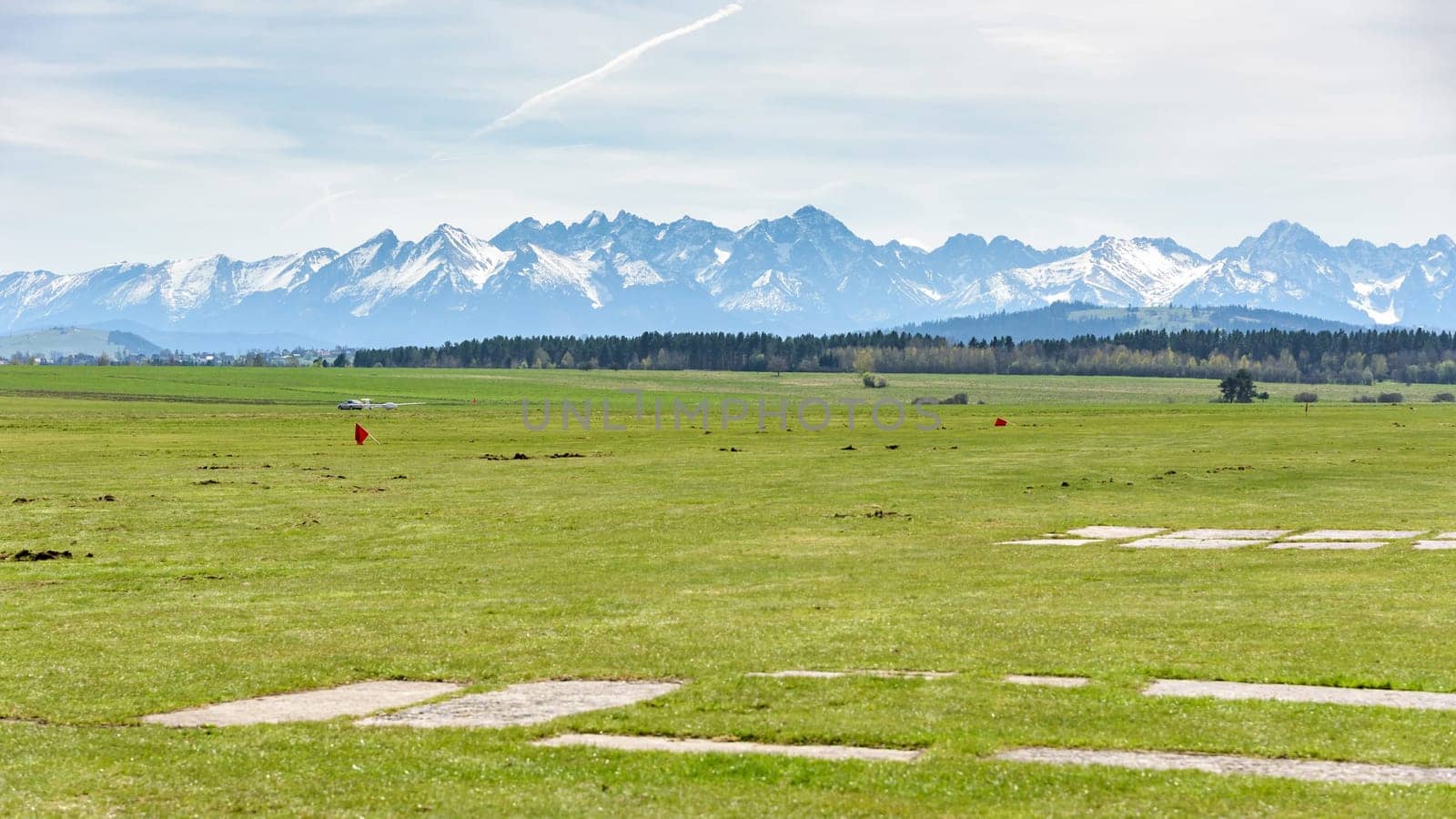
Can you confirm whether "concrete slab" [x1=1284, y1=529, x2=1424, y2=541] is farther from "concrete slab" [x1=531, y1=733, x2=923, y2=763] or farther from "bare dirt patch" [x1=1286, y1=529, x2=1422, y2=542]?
"concrete slab" [x1=531, y1=733, x2=923, y2=763]

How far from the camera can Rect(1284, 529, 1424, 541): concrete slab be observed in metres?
37.5

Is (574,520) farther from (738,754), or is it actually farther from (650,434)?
(650,434)

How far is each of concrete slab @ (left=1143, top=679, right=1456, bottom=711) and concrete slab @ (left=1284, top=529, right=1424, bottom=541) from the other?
21.5 m

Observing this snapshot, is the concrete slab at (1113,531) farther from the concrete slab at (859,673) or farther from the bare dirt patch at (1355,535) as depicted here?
the concrete slab at (859,673)

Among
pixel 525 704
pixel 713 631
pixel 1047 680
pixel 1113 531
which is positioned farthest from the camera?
pixel 1113 531

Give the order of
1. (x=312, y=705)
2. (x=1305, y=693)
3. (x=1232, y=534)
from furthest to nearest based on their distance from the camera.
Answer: (x=1232, y=534)
(x=312, y=705)
(x=1305, y=693)

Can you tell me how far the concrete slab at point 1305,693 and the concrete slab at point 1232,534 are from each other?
2153cm

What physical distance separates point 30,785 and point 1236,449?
81.9m

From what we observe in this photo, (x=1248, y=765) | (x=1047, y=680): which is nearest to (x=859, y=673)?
(x=1047, y=680)

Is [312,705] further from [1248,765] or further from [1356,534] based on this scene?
[1356,534]

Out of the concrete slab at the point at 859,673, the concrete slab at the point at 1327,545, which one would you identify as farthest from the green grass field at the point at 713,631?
the concrete slab at the point at 1327,545

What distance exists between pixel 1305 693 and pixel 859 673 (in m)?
5.82

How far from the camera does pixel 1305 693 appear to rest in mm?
17438

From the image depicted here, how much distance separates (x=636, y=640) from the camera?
75.1 feet
